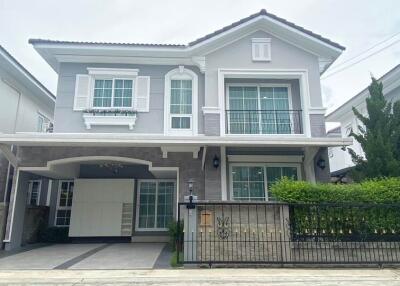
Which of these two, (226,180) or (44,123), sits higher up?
(44,123)

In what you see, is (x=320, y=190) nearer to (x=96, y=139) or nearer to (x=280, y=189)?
(x=280, y=189)

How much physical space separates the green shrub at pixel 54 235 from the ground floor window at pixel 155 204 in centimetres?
304

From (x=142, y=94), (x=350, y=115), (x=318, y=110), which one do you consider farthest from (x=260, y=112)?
(x=350, y=115)

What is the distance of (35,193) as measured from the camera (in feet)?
46.0

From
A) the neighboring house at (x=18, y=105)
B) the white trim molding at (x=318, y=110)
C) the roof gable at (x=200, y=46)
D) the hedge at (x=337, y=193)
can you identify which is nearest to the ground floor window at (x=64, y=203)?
the neighboring house at (x=18, y=105)

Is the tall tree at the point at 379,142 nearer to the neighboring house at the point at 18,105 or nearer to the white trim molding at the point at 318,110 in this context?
the white trim molding at the point at 318,110

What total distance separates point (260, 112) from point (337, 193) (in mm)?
4593

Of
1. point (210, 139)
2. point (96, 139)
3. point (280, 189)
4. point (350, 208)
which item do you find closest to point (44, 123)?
point (96, 139)

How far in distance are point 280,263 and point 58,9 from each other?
11524 millimetres

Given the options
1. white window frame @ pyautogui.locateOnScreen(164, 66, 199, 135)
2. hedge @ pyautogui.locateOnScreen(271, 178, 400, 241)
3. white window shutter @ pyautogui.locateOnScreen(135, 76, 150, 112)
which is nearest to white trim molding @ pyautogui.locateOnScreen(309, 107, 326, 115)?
hedge @ pyautogui.locateOnScreen(271, 178, 400, 241)

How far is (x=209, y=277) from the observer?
20.5 feet

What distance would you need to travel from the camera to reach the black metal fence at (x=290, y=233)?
Answer: 23.9 ft

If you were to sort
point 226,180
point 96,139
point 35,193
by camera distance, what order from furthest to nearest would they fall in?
point 35,193 → point 226,180 → point 96,139

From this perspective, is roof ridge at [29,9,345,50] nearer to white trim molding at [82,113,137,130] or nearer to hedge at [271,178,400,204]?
white trim molding at [82,113,137,130]
